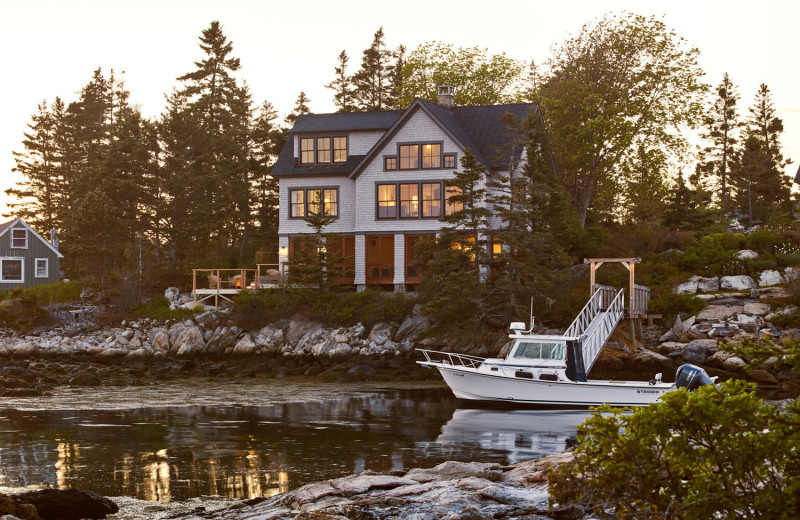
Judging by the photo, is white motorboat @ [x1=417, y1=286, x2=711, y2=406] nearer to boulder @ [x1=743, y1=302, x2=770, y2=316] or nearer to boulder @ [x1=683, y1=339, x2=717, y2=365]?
boulder @ [x1=683, y1=339, x2=717, y2=365]

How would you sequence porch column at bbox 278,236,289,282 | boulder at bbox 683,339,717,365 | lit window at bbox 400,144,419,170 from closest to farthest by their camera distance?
boulder at bbox 683,339,717,365 < lit window at bbox 400,144,419,170 < porch column at bbox 278,236,289,282

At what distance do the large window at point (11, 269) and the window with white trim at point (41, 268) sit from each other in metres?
1.09

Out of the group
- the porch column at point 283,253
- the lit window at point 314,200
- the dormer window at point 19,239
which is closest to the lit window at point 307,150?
the lit window at point 314,200

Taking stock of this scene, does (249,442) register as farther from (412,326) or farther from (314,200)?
(314,200)

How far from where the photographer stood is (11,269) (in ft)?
188

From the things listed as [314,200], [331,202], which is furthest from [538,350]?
[314,200]

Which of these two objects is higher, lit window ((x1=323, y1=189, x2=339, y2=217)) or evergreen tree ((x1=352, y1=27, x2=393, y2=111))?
evergreen tree ((x1=352, y1=27, x2=393, y2=111))

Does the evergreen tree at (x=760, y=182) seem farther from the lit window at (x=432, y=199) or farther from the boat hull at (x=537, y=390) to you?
the boat hull at (x=537, y=390)

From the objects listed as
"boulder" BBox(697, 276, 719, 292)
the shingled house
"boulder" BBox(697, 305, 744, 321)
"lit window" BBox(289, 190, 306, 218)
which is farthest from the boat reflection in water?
"lit window" BBox(289, 190, 306, 218)

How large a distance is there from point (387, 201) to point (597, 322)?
17.2m

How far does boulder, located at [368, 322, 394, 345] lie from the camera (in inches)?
Result: 1576

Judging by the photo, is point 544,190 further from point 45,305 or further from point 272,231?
point 45,305

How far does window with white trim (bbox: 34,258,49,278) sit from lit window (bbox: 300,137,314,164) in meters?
22.7

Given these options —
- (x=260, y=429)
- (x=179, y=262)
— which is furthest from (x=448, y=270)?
(x=179, y=262)
